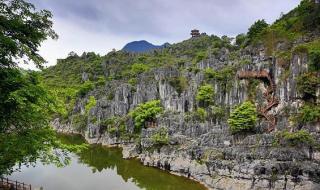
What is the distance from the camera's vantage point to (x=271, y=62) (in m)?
52.2

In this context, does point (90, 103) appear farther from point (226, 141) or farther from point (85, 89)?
point (226, 141)

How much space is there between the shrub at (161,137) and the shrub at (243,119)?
27.6ft

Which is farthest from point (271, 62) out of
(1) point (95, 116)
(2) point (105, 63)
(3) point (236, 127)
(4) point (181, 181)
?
(2) point (105, 63)

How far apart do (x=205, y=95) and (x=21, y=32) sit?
44.0 m

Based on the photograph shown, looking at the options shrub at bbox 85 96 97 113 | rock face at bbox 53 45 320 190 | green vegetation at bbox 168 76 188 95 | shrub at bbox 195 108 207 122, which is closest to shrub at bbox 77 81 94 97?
shrub at bbox 85 96 97 113

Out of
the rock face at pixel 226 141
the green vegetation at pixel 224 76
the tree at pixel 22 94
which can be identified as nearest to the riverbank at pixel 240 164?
the rock face at pixel 226 141

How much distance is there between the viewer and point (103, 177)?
4619 centimetres

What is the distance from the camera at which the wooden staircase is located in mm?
47009

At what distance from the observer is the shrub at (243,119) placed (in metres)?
45.1

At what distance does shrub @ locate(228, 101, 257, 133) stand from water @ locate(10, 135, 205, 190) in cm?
812

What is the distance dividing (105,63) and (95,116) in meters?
47.5

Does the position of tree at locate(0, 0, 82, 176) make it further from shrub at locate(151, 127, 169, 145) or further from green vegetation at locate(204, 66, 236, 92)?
green vegetation at locate(204, 66, 236, 92)

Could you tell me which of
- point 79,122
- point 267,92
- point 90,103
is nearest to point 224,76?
point 267,92

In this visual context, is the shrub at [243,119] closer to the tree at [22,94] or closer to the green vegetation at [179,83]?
the green vegetation at [179,83]
